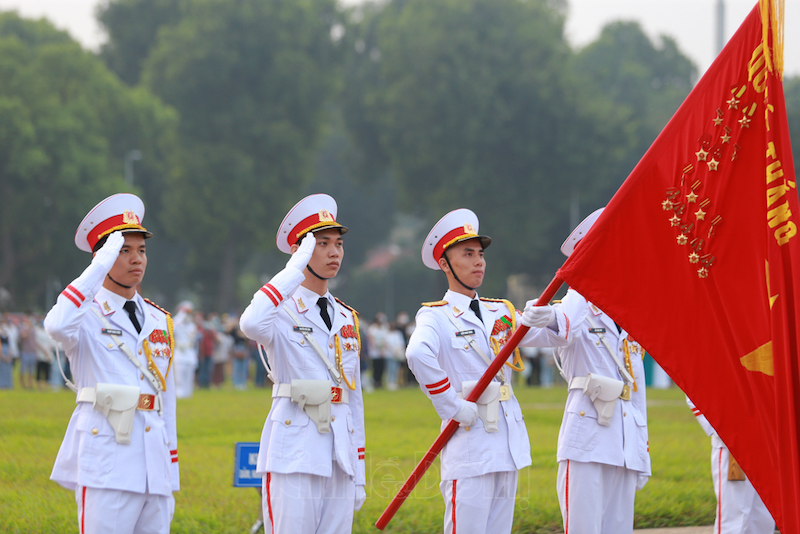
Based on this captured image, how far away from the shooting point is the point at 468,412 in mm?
6195

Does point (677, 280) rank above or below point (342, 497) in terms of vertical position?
above

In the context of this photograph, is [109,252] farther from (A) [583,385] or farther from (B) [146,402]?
(A) [583,385]

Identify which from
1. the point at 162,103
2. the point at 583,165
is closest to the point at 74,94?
the point at 162,103

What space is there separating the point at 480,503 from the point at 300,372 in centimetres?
140

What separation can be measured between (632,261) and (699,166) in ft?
2.27

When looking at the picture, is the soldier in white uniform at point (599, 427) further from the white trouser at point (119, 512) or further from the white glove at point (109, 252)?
the white glove at point (109, 252)

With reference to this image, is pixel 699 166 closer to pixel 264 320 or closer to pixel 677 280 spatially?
pixel 677 280

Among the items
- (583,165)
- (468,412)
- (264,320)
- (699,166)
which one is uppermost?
(583,165)

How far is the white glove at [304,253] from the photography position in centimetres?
596

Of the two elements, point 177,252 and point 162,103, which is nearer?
point 162,103

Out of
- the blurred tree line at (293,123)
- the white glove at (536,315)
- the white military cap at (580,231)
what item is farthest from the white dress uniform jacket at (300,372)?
the blurred tree line at (293,123)

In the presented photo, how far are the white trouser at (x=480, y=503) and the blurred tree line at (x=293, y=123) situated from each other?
39914mm

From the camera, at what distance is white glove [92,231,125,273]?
5.54 metres

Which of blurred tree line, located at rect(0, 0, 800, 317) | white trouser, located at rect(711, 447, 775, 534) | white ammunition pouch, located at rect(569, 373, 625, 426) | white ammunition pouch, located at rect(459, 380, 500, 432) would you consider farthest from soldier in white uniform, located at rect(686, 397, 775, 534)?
blurred tree line, located at rect(0, 0, 800, 317)
